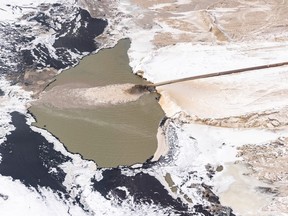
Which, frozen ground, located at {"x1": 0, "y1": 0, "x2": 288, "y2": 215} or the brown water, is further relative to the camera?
the brown water

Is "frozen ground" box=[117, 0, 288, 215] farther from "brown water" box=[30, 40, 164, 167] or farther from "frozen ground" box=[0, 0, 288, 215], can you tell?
"brown water" box=[30, 40, 164, 167]

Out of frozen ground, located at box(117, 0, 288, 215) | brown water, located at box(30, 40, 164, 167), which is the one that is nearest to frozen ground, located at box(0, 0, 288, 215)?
frozen ground, located at box(117, 0, 288, 215)

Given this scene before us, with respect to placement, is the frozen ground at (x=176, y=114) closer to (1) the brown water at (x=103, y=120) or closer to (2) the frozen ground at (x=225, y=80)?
(2) the frozen ground at (x=225, y=80)

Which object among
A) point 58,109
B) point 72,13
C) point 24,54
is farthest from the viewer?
point 72,13

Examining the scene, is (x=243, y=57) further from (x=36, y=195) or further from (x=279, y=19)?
(x=36, y=195)

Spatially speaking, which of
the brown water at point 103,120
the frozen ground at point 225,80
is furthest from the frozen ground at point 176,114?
the brown water at point 103,120

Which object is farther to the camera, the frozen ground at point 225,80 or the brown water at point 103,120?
the brown water at point 103,120

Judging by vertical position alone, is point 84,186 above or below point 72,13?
below

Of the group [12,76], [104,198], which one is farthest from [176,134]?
[12,76]
